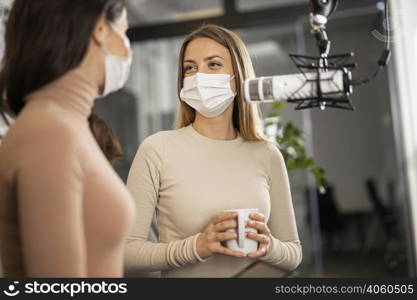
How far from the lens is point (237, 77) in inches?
39.9

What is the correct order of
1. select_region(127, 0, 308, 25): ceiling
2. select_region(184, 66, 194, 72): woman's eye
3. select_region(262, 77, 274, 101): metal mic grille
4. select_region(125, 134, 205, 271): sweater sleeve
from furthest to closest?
select_region(127, 0, 308, 25): ceiling, select_region(184, 66, 194, 72): woman's eye, select_region(125, 134, 205, 271): sweater sleeve, select_region(262, 77, 274, 101): metal mic grille

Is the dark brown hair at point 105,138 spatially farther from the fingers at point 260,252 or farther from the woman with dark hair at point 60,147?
the fingers at point 260,252

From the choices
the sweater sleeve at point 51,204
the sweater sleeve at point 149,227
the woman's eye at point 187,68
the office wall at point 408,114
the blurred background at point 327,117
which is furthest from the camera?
the blurred background at point 327,117

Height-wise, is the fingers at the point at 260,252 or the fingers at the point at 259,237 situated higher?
the fingers at the point at 259,237

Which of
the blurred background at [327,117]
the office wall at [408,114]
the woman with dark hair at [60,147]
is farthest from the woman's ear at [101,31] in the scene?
the office wall at [408,114]

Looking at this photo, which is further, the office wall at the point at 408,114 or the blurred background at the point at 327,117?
the blurred background at the point at 327,117

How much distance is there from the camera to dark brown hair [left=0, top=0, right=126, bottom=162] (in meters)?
0.66

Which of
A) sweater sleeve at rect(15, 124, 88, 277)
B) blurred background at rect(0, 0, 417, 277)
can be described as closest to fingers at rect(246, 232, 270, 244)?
sweater sleeve at rect(15, 124, 88, 277)

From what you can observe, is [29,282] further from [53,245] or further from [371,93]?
[371,93]

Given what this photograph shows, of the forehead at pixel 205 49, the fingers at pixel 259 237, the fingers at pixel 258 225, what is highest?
the forehead at pixel 205 49

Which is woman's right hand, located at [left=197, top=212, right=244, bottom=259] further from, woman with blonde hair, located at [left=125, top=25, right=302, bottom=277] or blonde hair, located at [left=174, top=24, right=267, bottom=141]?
blonde hair, located at [left=174, top=24, right=267, bottom=141]

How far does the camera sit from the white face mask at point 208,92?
3.23ft

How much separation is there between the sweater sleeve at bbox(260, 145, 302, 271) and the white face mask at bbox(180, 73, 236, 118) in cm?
17

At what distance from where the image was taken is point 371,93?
4062 mm
